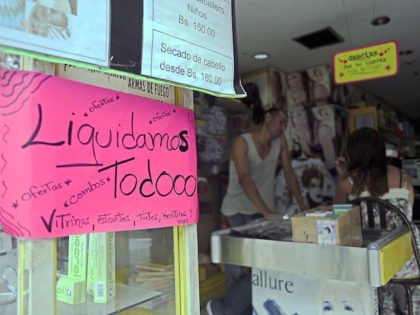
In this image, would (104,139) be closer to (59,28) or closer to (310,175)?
(59,28)

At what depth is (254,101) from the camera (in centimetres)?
444

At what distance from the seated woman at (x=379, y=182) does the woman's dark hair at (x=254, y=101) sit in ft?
6.98

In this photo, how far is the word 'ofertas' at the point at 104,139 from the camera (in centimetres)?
82

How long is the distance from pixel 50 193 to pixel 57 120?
0.57 ft

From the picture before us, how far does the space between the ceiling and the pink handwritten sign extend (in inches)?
84.6

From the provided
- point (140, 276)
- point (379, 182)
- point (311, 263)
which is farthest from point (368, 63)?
point (140, 276)

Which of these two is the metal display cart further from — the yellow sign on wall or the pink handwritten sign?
the yellow sign on wall

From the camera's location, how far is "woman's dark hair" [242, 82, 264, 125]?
4395 mm

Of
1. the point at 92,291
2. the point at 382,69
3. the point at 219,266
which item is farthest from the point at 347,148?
the point at 219,266

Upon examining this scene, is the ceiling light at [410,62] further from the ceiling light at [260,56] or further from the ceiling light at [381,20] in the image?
the ceiling light at [260,56]

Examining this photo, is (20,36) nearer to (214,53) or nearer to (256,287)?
(214,53)

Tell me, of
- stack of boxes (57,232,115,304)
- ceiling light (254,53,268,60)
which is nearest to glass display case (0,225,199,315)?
stack of boxes (57,232,115,304)

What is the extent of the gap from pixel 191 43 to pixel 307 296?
1.44m

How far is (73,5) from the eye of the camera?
2.69 ft
